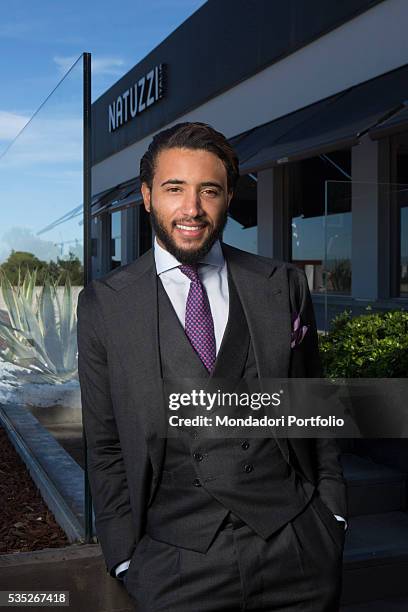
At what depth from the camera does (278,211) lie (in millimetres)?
12516

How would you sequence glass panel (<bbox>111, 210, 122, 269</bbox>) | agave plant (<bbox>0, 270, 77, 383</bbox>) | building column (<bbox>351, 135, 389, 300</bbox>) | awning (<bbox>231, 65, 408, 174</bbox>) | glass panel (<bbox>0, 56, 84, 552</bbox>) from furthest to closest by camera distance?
glass panel (<bbox>111, 210, 122, 269</bbox>) → building column (<bbox>351, 135, 389, 300</bbox>) → awning (<bbox>231, 65, 408, 174</bbox>) → agave plant (<bbox>0, 270, 77, 383</bbox>) → glass panel (<bbox>0, 56, 84, 552</bbox>)

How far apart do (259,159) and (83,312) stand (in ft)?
25.9

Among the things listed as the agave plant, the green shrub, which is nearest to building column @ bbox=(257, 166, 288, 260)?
the green shrub

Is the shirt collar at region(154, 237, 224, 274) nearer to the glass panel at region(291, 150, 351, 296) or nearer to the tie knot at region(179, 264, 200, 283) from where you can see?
the tie knot at region(179, 264, 200, 283)

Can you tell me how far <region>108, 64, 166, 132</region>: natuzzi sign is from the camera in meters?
16.7

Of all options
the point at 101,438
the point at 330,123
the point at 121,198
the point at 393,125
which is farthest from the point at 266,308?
the point at 121,198

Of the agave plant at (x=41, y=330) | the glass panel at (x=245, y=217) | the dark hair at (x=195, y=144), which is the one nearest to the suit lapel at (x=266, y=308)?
the dark hair at (x=195, y=144)

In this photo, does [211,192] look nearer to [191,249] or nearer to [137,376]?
[191,249]

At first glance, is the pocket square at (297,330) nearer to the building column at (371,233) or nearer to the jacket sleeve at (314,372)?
the jacket sleeve at (314,372)

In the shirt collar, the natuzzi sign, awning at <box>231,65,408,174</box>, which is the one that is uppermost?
the natuzzi sign

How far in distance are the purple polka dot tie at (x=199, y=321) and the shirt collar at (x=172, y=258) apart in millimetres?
29

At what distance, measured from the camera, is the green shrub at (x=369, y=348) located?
4.24 metres

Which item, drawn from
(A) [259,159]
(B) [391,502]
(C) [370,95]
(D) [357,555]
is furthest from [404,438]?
(A) [259,159]

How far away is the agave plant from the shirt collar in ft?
6.51
